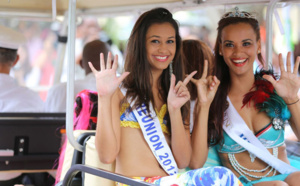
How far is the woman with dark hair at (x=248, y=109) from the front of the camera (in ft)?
8.93

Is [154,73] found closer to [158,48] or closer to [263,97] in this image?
[158,48]

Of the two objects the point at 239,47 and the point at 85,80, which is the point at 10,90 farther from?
the point at 239,47

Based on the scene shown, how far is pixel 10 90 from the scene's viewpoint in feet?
14.5

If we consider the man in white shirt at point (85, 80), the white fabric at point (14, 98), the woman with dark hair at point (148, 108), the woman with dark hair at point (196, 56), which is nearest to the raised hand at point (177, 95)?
the woman with dark hair at point (148, 108)

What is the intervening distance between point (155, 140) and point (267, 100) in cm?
70

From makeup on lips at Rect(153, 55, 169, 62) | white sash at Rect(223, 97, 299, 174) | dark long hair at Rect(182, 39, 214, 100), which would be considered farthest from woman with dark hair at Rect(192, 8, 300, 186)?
makeup on lips at Rect(153, 55, 169, 62)

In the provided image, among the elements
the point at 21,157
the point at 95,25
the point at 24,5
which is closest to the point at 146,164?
the point at 21,157

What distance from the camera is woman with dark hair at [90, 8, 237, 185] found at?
8.05 ft

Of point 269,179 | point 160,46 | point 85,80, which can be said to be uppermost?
point 160,46

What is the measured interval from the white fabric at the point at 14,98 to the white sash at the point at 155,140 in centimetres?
202

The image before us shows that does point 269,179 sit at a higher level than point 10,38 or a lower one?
lower

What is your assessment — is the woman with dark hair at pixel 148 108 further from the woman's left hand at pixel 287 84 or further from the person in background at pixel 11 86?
the person in background at pixel 11 86

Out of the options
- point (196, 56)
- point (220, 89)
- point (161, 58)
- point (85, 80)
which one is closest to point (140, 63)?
point (161, 58)

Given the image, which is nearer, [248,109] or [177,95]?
[177,95]
